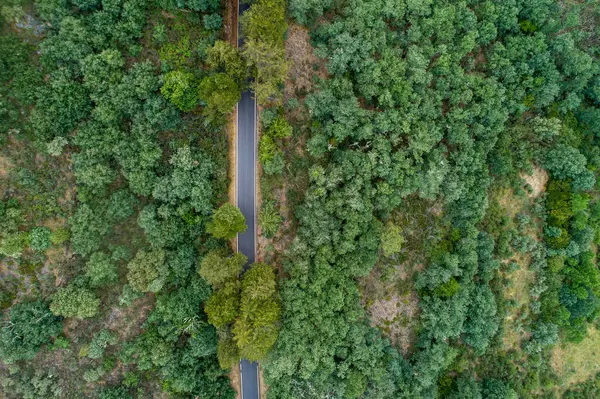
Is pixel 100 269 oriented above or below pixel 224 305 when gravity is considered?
above

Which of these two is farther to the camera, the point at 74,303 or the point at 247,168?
the point at 247,168

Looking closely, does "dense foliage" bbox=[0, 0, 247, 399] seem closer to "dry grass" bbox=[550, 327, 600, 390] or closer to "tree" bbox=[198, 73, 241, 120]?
"tree" bbox=[198, 73, 241, 120]

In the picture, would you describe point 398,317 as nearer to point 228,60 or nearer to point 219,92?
point 219,92

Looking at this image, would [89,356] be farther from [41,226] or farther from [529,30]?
[529,30]

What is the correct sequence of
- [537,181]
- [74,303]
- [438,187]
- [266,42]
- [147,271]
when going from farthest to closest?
[537,181] < [438,187] < [147,271] < [74,303] < [266,42]

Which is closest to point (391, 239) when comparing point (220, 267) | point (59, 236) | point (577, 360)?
point (220, 267)

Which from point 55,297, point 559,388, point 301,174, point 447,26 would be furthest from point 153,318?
point 559,388

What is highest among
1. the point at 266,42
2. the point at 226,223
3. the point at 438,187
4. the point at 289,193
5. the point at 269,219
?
the point at 266,42

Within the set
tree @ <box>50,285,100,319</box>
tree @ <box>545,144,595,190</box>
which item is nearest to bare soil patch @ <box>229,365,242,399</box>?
tree @ <box>50,285,100,319</box>
